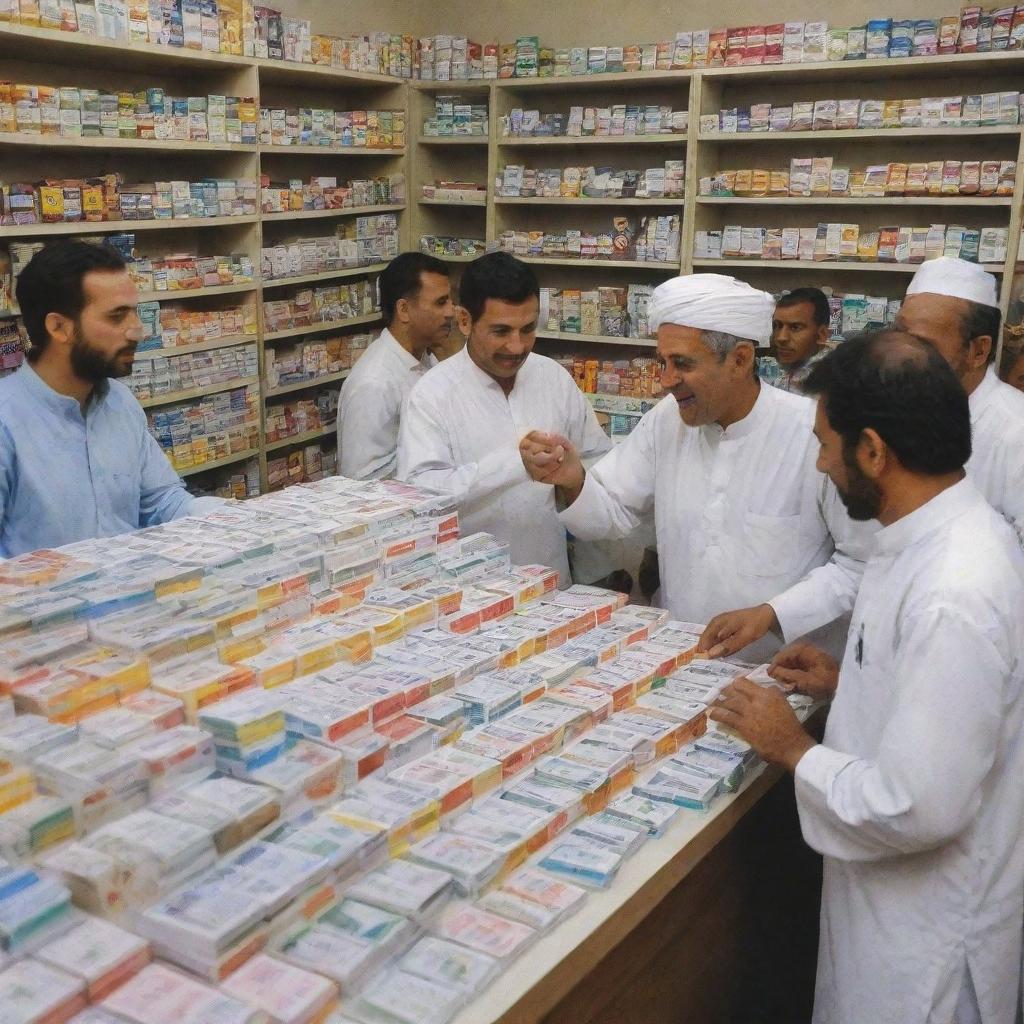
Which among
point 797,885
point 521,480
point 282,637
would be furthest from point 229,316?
point 797,885

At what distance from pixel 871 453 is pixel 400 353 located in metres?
3.20

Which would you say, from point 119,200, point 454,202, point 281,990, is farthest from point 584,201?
point 281,990

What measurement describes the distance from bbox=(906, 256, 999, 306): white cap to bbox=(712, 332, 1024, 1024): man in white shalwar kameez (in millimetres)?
1539

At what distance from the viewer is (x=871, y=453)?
1.75 metres

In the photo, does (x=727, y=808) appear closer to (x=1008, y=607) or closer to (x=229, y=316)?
(x=1008, y=607)

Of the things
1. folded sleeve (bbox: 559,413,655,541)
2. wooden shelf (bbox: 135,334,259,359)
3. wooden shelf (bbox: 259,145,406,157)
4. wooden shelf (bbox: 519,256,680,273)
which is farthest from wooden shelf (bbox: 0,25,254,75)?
folded sleeve (bbox: 559,413,655,541)

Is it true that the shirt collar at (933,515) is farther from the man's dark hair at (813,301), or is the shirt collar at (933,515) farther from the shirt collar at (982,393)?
the man's dark hair at (813,301)

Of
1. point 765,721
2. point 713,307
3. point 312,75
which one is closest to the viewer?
point 765,721

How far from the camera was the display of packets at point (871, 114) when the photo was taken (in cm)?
521

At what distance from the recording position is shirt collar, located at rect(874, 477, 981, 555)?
175 cm

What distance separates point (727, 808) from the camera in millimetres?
1928

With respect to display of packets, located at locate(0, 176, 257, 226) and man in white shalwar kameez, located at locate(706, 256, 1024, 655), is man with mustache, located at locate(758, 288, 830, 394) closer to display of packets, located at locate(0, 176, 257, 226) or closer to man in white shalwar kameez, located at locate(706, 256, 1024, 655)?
man in white shalwar kameez, located at locate(706, 256, 1024, 655)

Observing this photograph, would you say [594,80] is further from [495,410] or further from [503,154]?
[495,410]

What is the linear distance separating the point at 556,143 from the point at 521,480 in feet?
12.6
